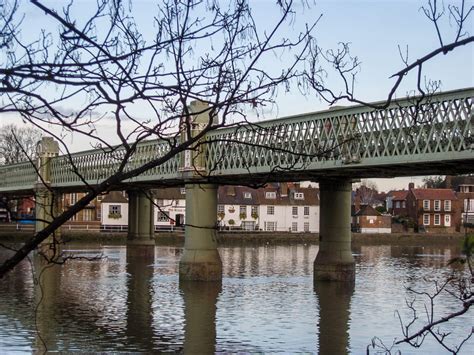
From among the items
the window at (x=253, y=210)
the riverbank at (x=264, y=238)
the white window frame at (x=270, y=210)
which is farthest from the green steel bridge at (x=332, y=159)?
the white window frame at (x=270, y=210)

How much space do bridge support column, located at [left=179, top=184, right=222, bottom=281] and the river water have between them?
1.01 m

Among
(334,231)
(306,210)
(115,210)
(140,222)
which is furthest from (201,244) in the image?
(306,210)

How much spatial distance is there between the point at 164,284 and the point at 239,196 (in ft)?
243

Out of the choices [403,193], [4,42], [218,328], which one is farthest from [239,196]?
[4,42]

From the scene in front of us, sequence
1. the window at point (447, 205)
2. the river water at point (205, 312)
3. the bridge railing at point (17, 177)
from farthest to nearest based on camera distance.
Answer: the window at point (447, 205) < the bridge railing at point (17, 177) < the river water at point (205, 312)

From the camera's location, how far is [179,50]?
5262mm

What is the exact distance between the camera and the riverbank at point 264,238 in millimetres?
92750

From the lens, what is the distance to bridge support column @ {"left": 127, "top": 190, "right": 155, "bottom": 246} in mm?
69644

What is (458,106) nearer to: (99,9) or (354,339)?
(354,339)

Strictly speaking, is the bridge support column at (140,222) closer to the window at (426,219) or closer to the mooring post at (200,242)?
the mooring post at (200,242)

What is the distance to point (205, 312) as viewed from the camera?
1195 inches

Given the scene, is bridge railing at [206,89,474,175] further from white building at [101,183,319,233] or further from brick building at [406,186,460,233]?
brick building at [406,186,460,233]

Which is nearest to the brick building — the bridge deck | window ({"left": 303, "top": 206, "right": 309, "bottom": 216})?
window ({"left": 303, "top": 206, "right": 309, "bottom": 216})

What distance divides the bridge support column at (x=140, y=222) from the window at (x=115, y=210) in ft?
114
